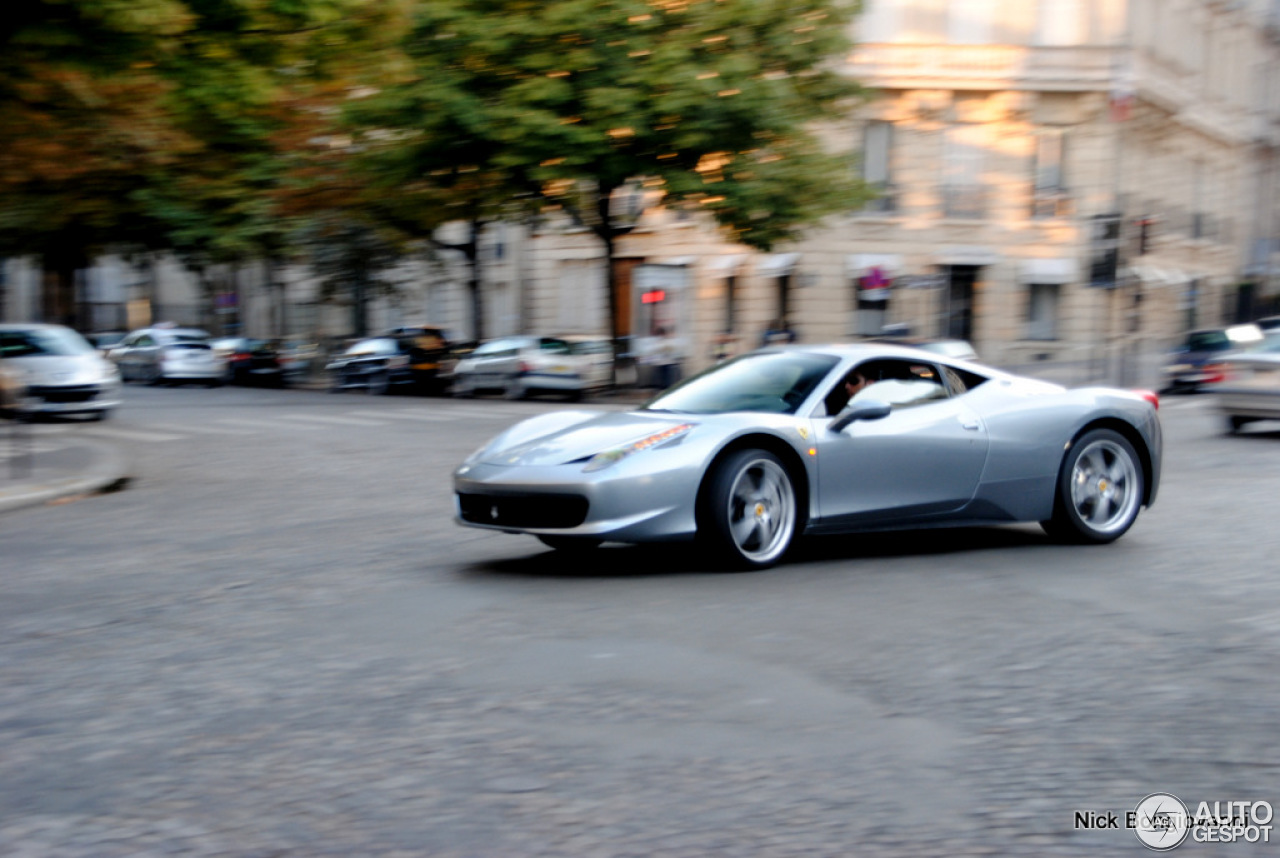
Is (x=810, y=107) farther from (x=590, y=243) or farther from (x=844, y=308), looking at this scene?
(x=590, y=243)

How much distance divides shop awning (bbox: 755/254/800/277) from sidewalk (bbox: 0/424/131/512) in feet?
82.2

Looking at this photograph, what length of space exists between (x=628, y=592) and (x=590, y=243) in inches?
1501

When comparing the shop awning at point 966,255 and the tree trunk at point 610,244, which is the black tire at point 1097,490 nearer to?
the tree trunk at point 610,244

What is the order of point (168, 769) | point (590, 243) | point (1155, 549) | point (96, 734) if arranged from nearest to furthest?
point (168, 769) → point (96, 734) → point (1155, 549) → point (590, 243)

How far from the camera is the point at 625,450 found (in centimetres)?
778

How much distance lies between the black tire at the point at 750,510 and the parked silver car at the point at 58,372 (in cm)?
1758

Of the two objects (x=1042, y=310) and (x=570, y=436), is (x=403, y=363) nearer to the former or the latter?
(x=1042, y=310)

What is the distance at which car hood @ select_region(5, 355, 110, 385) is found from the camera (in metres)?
23.4

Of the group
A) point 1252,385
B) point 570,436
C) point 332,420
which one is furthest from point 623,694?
point 332,420

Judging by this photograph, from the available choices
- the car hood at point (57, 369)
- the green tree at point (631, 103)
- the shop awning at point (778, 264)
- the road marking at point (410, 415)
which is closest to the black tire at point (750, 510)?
the road marking at point (410, 415)

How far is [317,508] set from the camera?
465 inches

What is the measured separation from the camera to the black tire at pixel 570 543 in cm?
778

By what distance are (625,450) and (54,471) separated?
8.88m

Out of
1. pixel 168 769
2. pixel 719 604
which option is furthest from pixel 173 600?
pixel 168 769
